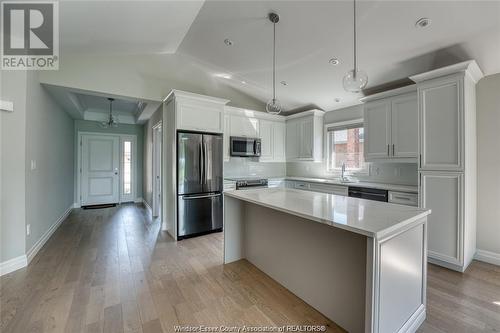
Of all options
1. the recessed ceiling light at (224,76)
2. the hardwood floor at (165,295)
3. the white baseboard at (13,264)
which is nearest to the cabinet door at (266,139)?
the recessed ceiling light at (224,76)

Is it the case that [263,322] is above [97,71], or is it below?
below

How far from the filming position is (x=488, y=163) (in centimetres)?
281

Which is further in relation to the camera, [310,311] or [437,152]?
[437,152]

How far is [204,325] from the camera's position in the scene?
5.75 feet

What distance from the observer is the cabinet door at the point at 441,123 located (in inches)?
99.6

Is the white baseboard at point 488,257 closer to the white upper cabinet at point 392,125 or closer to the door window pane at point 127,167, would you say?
the white upper cabinet at point 392,125

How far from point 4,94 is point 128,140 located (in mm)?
4307

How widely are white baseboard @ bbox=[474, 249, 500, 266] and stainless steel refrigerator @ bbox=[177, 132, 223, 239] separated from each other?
3.71 m

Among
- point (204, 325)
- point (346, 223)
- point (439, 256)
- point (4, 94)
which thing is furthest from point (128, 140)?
point (439, 256)

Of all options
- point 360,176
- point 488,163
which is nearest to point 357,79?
point 488,163

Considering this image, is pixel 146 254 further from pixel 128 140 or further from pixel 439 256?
pixel 128 140

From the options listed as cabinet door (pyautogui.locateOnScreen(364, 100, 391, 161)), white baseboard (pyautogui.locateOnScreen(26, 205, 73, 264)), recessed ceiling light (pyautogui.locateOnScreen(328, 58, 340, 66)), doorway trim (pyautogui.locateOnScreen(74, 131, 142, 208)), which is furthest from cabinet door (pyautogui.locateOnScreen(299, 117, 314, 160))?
doorway trim (pyautogui.locateOnScreen(74, 131, 142, 208))

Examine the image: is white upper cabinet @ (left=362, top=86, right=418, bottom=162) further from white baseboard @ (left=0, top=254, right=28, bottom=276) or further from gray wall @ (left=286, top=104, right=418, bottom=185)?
white baseboard @ (left=0, top=254, right=28, bottom=276)

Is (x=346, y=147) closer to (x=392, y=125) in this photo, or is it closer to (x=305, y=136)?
(x=305, y=136)
